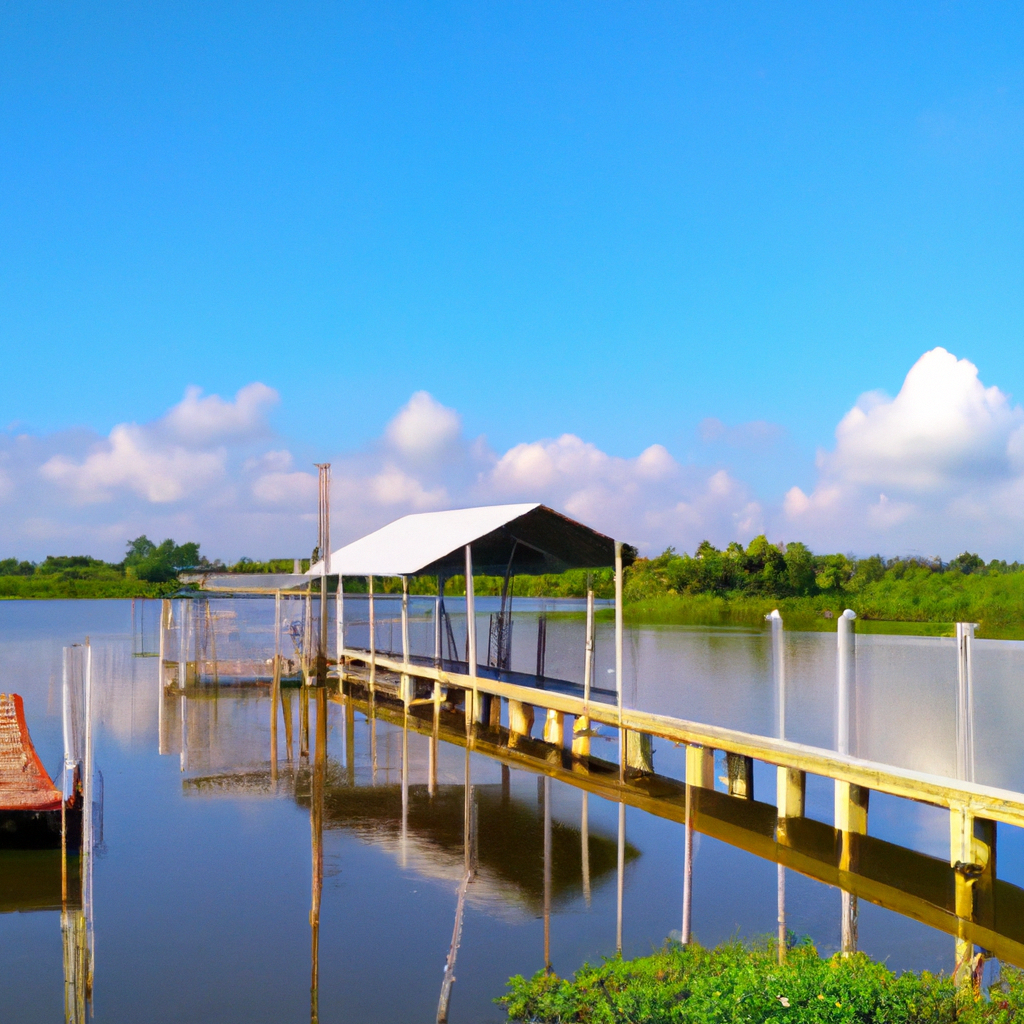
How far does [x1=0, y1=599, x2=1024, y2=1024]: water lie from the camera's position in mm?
7883

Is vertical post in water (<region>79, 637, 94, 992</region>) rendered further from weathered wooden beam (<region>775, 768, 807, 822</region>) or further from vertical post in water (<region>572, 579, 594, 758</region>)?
weathered wooden beam (<region>775, 768, 807, 822</region>)

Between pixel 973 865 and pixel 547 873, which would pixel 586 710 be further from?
pixel 973 865

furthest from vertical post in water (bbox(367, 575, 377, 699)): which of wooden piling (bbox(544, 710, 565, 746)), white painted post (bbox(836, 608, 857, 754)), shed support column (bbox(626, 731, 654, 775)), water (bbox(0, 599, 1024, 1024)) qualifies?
white painted post (bbox(836, 608, 857, 754))

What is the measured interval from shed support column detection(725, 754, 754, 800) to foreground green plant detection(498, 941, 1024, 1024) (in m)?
5.81

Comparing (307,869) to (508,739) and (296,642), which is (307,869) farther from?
(296,642)

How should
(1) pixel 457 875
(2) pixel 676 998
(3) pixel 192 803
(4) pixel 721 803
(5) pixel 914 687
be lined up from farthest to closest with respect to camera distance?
(5) pixel 914 687 → (3) pixel 192 803 → (4) pixel 721 803 → (1) pixel 457 875 → (2) pixel 676 998

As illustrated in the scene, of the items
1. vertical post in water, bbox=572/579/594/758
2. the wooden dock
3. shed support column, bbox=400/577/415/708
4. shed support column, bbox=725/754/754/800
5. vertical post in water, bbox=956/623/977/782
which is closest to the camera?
the wooden dock

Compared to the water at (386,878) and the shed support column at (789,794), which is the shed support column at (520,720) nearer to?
the water at (386,878)

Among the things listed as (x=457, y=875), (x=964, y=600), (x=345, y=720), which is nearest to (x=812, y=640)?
(x=964, y=600)

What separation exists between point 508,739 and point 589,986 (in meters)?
11.1

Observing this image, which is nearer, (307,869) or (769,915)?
(769,915)

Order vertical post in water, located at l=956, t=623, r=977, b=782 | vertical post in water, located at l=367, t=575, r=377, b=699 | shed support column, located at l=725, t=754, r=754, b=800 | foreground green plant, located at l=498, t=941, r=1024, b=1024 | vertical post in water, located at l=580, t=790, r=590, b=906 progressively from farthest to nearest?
vertical post in water, located at l=367, t=575, r=377, b=699
shed support column, located at l=725, t=754, r=754, b=800
vertical post in water, located at l=580, t=790, r=590, b=906
vertical post in water, located at l=956, t=623, r=977, b=782
foreground green plant, located at l=498, t=941, r=1024, b=1024

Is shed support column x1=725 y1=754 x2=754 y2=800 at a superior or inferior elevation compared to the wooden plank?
inferior

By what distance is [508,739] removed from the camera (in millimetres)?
17906
